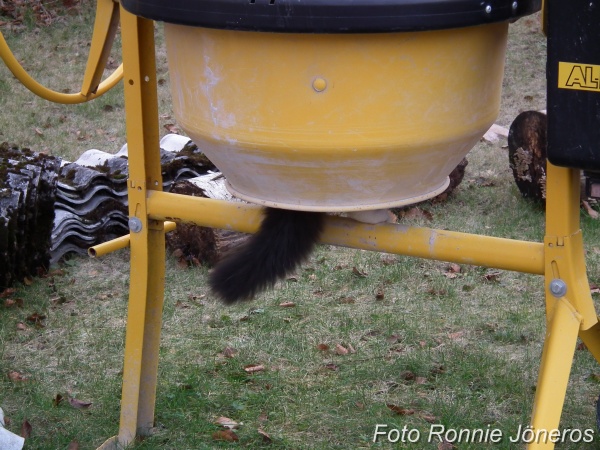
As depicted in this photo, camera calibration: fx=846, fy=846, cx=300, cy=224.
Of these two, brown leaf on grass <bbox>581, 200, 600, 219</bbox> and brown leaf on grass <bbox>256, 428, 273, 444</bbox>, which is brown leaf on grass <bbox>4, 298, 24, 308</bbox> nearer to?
brown leaf on grass <bbox>256, 428, 273, 444</bbox>

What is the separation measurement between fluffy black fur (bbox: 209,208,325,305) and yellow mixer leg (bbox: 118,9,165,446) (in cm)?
44

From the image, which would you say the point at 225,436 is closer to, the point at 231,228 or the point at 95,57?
the point at 231,228

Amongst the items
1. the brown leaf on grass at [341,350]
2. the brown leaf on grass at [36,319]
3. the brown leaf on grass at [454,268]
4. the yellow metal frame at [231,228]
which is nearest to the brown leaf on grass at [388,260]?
the brown leaf on grass at [454,268]

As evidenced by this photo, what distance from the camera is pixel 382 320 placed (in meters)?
3.91

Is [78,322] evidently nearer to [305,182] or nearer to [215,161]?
[215,161]

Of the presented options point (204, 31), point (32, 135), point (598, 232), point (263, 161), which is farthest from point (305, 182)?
point (32, 135)

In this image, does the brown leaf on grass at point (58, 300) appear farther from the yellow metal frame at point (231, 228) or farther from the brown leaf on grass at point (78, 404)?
the yellow metal frame at point (231, 228)

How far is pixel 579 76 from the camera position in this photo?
1857 mm

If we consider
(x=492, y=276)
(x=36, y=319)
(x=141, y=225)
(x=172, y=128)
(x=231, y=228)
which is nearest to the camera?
(x=231, y=228)

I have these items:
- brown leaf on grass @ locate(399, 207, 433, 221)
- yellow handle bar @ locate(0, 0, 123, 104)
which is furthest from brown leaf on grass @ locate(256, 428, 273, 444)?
brown leaf on grass @ locate(399, 207, 433, 221)

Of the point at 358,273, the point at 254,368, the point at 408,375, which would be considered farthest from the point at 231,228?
the point at 358,273

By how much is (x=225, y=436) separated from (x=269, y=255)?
954 mm

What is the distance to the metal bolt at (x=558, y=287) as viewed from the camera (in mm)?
2176

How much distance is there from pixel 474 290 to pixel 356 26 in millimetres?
2623
